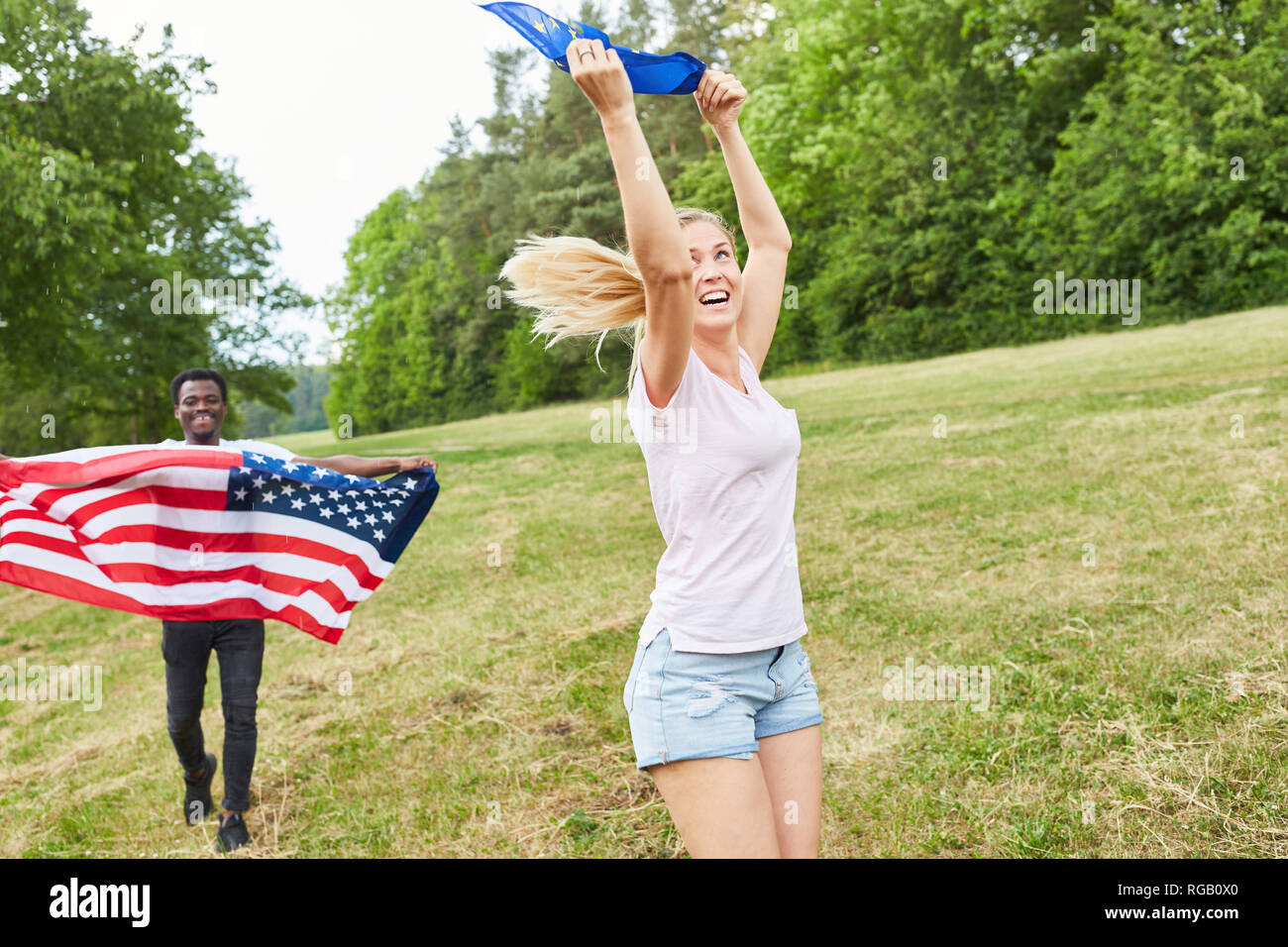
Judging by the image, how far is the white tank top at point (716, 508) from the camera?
2.61 m

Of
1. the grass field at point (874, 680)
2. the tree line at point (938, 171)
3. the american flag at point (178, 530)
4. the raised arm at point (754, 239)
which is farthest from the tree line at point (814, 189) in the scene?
the raised arm at point (754, 239)

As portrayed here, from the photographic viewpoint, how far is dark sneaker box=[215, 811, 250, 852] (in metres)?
5.13

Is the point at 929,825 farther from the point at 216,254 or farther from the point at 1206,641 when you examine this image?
the point at 216,254

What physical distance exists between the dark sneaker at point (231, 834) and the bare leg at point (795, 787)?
3.58 m

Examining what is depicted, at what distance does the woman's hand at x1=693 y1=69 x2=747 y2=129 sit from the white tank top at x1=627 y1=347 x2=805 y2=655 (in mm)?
879

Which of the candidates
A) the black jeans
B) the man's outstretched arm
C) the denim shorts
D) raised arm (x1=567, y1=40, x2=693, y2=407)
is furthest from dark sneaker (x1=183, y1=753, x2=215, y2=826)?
raised arm (x1=567, y1=40, x2=693, y2=407)

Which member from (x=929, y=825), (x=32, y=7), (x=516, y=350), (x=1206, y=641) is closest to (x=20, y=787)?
(x=929, y=825)

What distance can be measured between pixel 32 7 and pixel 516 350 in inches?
1139

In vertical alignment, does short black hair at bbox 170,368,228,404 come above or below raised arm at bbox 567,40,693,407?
below

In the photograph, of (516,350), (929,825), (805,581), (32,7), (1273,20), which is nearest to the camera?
(929,825)

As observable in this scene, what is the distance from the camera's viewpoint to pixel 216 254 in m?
35.0

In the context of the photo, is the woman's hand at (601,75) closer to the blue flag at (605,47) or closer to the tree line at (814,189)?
the blue flag at (605,47)

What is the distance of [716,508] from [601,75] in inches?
43.7

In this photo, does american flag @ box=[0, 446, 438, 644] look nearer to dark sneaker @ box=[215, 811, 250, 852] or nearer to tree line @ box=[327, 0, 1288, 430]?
dark sneaker @ box=[215, 811, 250, 852]
